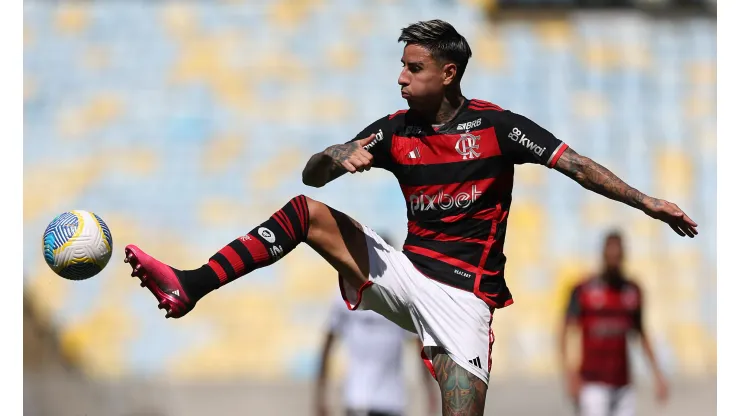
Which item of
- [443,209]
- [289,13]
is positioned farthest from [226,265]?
[289,13]

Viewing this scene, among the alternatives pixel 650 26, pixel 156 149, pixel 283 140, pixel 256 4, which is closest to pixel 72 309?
pixel 156 149

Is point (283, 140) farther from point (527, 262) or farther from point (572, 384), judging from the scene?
point (572, 384)

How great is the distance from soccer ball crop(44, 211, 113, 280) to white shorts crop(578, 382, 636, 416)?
6.05 meters

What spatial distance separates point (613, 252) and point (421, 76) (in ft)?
16.8

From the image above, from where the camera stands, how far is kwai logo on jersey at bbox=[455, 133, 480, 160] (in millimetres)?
6176

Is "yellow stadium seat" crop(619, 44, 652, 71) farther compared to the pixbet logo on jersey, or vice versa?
"yellow stadium seat" crop(619, 44, 652, 71)

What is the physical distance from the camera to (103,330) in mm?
14125

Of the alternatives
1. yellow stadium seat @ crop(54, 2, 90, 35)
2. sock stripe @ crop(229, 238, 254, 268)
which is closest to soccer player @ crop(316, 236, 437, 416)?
sock stripe @ crop(229, 238, 254, 268)

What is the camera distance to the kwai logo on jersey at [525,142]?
6059mm

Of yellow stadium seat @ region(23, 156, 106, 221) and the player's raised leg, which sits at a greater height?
yellow stadium seat @ region(23, 156, 106, 221)

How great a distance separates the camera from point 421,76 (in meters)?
6.21

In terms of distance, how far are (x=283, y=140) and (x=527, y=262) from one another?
11.3 feet

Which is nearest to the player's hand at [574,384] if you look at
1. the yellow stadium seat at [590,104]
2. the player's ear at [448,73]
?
the yellow stadium seat at [590,104]

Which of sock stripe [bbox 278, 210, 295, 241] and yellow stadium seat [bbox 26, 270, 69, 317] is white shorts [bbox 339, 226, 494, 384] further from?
yellow stadium seat [bbox 26, 270, 69, 317]
